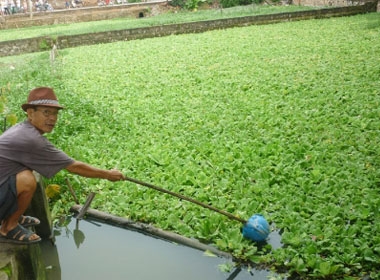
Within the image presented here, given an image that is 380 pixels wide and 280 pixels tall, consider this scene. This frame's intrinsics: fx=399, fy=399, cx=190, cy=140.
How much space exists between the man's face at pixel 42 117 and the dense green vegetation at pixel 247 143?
157 centimetres

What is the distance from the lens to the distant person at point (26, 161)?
10.2 ft

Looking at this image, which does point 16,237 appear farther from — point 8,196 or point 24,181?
point 24,181

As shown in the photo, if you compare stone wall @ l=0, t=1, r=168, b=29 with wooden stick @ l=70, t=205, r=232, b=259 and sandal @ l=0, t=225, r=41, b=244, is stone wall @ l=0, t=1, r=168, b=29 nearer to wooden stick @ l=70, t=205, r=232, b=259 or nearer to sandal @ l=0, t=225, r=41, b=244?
wooden stick @ l=70, t=205, r=232, b=259

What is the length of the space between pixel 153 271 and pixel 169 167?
1882mm

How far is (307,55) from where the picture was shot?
1120 cm

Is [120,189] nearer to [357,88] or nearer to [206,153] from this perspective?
[206,153]

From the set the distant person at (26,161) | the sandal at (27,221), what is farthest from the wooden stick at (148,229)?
the distant person at (26,161)

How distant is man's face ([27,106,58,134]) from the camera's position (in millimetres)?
3227

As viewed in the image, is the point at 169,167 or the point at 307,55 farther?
the point at 307,55

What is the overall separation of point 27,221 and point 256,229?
6.91 feet

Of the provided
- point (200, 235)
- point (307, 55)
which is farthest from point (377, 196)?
point (307, 55)

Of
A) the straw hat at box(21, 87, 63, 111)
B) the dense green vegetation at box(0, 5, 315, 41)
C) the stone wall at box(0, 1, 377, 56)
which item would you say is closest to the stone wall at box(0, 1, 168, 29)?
the dense green vegetation at box(0, 5, 315, 41)

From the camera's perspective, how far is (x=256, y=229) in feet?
→ 12.3

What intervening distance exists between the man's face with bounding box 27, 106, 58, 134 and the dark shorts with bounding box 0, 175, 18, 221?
453mm
